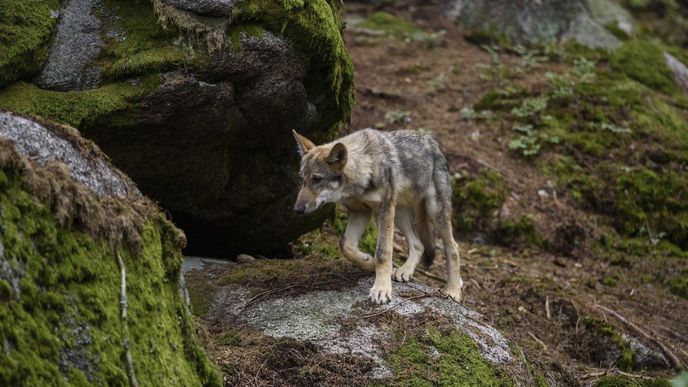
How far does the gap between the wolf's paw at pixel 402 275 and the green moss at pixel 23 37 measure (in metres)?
3.91

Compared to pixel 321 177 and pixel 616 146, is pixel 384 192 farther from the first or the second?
pixel 616 146

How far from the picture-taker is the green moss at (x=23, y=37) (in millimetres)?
6672

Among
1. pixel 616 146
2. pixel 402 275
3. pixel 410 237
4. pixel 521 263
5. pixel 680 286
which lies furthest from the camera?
pixel 616 146

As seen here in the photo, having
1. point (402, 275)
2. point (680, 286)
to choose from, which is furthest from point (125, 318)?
point (680, 286)

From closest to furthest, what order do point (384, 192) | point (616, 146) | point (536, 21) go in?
point (384, 192), point (616, 146), point (536, 21)

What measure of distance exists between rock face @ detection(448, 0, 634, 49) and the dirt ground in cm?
66

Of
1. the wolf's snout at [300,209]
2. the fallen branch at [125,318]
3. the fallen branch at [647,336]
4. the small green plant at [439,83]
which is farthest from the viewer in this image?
the small green plant at [439,83]

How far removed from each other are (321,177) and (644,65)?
38.3 feet

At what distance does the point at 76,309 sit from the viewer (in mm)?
4195

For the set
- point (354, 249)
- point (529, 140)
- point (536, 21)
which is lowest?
point (529, 140)

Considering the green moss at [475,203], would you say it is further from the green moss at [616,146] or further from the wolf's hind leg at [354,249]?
the wolf's hind leg at [354,249]

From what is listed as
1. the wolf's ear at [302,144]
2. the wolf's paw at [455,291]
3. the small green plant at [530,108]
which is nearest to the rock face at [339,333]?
the wolf's paw at [455,291]

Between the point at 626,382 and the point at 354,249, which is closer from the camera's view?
the point at 354,249

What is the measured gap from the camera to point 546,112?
47.9 feet
